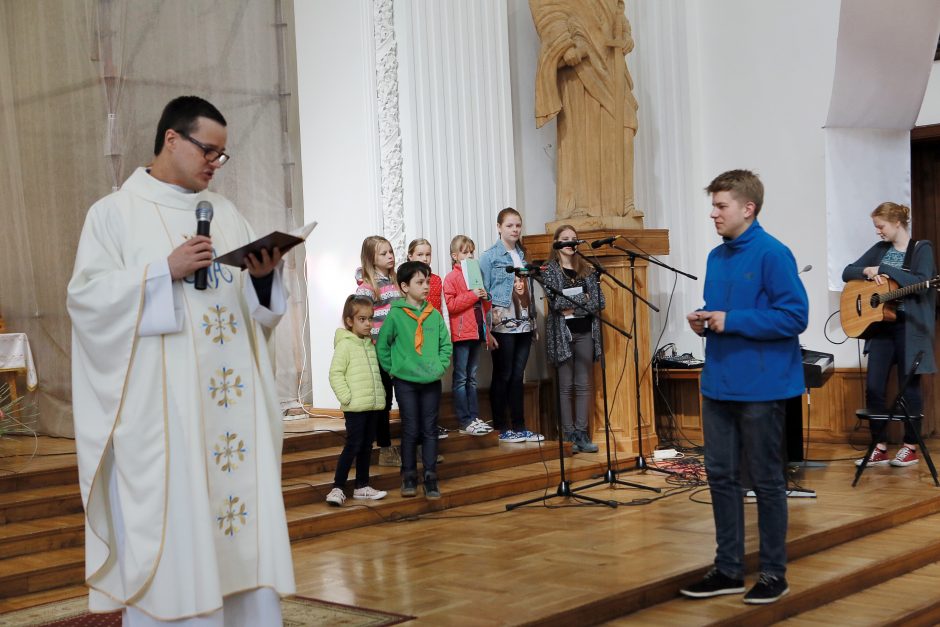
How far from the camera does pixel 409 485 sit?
6293 millimetres

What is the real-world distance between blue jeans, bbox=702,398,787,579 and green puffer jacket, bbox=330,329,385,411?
2164 millimetres

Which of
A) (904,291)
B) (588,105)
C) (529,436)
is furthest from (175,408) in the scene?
(588,105)

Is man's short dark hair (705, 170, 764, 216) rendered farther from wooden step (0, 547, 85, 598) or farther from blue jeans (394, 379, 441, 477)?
wooden step (0, 547, 85, 598)

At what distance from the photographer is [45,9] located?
7.96m

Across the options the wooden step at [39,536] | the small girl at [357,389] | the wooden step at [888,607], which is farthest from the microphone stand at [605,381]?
the wooden step at [39,536]

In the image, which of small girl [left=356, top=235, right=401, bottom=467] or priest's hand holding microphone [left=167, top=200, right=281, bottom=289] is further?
small girl [left=356, top=235, right=401, bottom=467]

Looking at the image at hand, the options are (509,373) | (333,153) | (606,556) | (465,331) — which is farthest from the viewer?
(333,153)

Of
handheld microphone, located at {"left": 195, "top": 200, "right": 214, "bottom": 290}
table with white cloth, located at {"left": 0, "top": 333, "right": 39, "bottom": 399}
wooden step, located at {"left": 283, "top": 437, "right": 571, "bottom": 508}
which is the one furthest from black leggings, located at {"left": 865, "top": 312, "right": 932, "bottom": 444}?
table with white cloth, located at {"left": 0, "top": 333, "right": 39, "bottom": 399}

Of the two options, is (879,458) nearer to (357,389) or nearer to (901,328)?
(901,328)

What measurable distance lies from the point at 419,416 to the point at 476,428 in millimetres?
1336

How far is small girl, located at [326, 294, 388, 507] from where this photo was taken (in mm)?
5965

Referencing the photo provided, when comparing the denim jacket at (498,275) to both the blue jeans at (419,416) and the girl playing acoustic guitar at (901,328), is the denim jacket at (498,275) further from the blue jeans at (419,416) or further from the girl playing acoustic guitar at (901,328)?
the girl playing acoustic guitar at (901,328)

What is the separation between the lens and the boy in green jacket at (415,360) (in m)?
6.12

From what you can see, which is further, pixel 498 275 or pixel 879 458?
pixel 498 275
